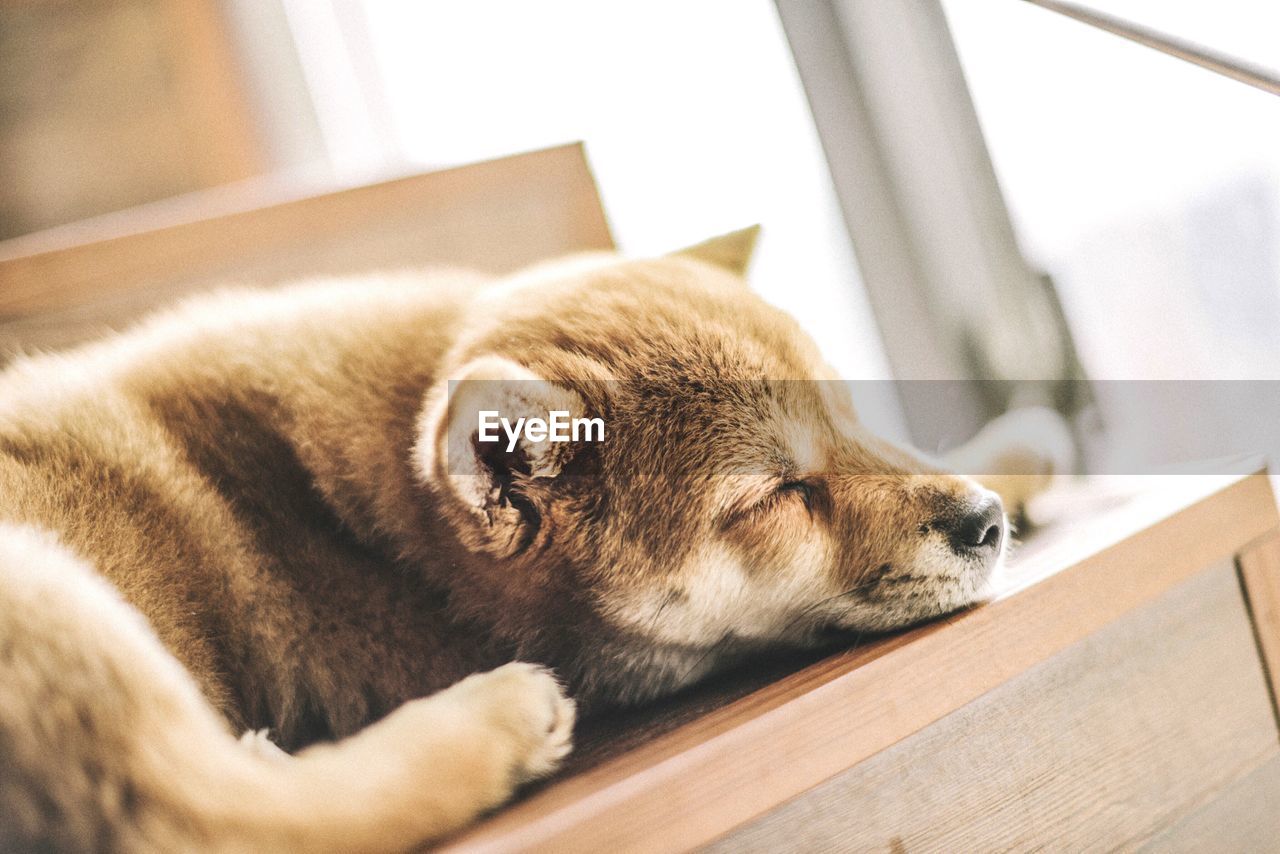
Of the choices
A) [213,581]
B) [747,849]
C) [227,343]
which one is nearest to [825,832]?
[747,849]

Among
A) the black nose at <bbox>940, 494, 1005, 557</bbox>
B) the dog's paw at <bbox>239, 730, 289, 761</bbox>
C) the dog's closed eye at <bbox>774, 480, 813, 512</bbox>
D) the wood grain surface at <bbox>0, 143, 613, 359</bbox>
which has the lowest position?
the black nose at <bbox>940, 494, 1005, 557</bbox>

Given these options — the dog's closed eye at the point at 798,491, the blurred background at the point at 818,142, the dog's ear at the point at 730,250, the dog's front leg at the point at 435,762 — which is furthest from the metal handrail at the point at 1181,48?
the dog's front leg at the point at 435,762

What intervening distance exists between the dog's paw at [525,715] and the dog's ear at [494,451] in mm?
153

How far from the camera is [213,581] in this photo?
70 centimetres

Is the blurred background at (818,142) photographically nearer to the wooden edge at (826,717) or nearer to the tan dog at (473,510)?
the tan dog at (473,510)

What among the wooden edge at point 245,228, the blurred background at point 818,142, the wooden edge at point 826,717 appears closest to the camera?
the wooden edge at point 826,717

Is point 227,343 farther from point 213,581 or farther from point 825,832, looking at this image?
point 825,832

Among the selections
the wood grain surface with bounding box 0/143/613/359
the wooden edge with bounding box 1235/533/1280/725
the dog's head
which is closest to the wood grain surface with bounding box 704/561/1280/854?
the wooden edge with bounding box 1235/533/1280/725

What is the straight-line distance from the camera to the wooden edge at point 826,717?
0.49 meters

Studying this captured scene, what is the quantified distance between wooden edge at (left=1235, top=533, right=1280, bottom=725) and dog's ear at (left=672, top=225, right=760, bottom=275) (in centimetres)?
69

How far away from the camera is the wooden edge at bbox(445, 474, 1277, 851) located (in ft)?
1.60

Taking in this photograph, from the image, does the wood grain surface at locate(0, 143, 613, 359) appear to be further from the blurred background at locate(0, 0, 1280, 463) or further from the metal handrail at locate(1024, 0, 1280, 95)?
the metal handrail at locate(1024, 0, 1280, 95)

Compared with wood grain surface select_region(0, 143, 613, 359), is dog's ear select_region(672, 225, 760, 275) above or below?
below

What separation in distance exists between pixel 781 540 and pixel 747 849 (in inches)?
11.5
